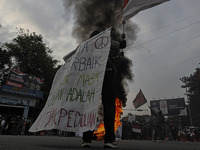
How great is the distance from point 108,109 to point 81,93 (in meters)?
0.50

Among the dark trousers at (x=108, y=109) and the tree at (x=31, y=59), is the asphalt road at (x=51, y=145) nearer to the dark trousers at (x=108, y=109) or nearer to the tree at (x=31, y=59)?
the dark trousers at (x=108, y=109)

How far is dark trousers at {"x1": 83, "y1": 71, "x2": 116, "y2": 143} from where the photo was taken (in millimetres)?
2633

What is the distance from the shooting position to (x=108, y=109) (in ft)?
8.92

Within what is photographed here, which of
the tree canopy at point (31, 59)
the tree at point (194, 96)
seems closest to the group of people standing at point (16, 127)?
the tree canopy at point (31, 59)

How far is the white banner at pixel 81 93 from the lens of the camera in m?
2.34

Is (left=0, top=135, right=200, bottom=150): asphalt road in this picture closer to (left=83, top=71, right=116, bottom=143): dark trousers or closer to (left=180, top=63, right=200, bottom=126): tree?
(left=83, top=71, right=116, bottom=143): dark trousers

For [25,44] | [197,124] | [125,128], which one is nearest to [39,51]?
[25,44]

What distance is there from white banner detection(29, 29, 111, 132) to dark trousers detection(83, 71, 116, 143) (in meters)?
0.26

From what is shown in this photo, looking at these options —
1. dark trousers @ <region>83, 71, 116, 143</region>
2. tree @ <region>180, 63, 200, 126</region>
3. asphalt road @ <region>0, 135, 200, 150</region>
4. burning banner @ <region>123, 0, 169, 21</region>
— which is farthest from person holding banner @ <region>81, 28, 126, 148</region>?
tree @ <region>180, 63, 200, 126</region>

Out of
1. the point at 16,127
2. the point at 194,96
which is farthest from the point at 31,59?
the point at 194,96

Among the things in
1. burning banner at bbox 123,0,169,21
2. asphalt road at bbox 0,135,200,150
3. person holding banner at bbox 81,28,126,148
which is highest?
burning banner at bbox 123,0,169,21

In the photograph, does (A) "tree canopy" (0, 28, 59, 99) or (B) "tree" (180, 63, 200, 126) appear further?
(B) "tree" (180, 63, 200, 126)

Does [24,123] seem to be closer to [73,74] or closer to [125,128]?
[125,128]

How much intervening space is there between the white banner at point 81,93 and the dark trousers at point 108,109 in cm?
26
